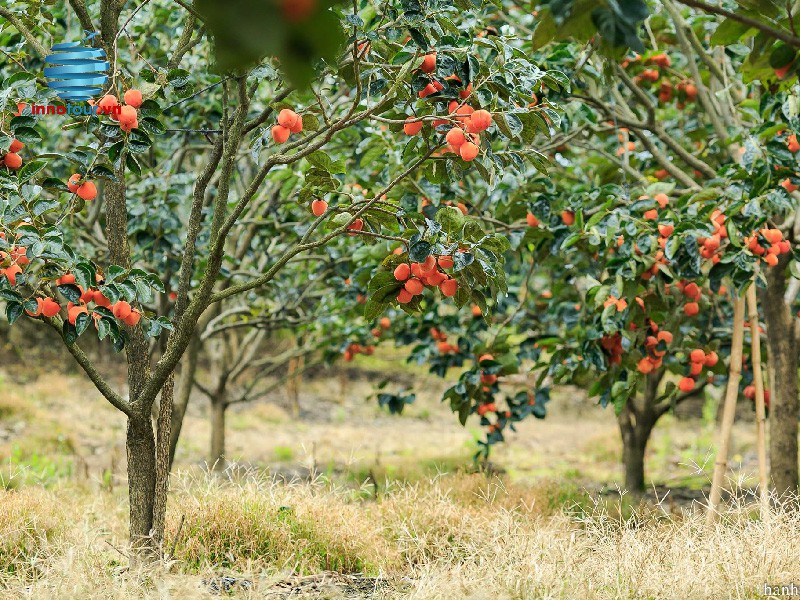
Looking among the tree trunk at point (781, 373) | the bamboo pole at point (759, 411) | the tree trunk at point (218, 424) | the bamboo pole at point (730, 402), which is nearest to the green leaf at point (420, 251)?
the bamboo pole at point (730, 402)

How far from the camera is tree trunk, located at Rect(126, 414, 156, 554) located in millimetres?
2904

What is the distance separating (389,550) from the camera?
343 centimetres

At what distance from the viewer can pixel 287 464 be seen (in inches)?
304

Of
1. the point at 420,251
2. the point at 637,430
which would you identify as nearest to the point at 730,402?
the point at 637,430

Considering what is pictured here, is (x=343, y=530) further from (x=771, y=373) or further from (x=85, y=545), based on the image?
(x=771, y=373)

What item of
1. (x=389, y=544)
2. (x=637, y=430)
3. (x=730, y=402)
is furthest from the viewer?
(x=637, y=430)

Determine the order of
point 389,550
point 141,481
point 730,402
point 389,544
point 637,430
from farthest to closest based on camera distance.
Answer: point 637,430
point 730,402
point 389,544
point 389,550
point 141,481

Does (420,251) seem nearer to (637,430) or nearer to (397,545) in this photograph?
(397,545)

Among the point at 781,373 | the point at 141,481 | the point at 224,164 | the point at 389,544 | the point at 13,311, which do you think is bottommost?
the point at 389,544

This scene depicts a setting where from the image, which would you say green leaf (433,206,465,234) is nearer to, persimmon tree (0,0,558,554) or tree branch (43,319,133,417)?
persimmon tree (0,0,558,554)

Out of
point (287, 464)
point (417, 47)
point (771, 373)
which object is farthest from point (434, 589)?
point (287, 464)

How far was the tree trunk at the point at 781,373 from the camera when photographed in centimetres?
416

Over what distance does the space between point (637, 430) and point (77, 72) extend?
437cm

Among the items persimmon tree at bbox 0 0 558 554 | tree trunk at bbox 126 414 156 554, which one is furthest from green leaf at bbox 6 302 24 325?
tree trunk at bbox 126 414 156 554
